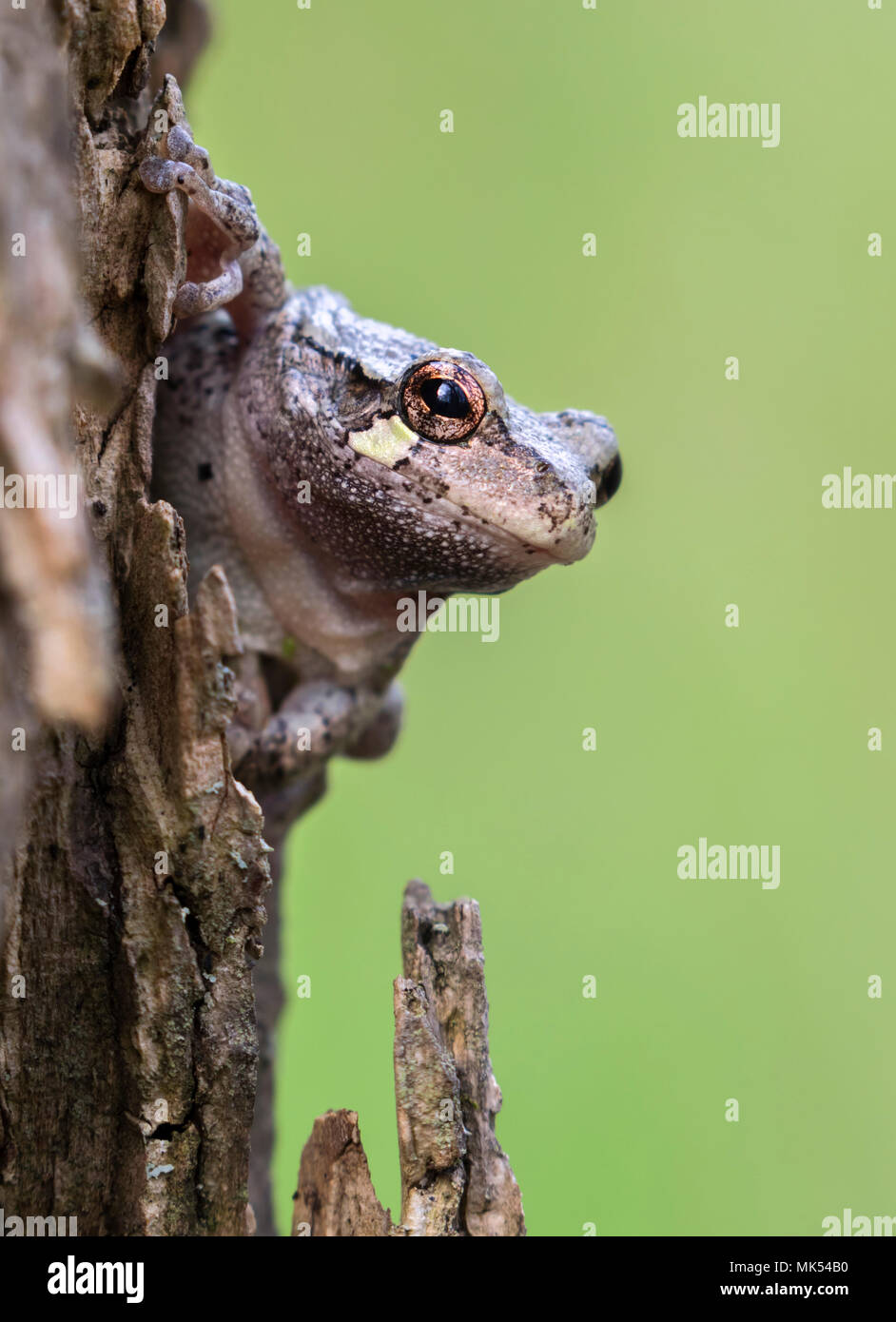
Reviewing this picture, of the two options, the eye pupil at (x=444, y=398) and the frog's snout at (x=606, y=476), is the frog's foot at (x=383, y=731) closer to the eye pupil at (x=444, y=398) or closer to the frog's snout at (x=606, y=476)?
the frog's snout at (x=606, y=476)

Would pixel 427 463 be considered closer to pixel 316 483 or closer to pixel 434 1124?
pixel 316 483

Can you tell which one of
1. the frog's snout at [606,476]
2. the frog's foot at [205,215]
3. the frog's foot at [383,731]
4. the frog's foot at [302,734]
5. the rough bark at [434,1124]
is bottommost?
the rough bark at [434,1124]

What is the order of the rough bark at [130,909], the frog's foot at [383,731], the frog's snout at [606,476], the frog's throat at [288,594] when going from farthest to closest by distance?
the frog's foot at [383,731] < the frog's throat at [288,594] < the frog's snout at [606,476] < the rough bark at [130,909]

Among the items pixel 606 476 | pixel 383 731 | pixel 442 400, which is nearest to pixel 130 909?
pixel 442 400

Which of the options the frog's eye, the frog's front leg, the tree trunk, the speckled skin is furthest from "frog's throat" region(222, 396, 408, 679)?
the tree trunk

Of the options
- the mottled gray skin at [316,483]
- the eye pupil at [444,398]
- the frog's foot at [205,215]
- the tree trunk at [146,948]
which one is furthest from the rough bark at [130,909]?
the eye pupil at [444,398]

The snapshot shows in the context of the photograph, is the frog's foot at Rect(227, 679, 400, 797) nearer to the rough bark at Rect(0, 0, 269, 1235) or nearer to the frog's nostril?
the rough bark at Rect(0, 0, 269, 1235)
